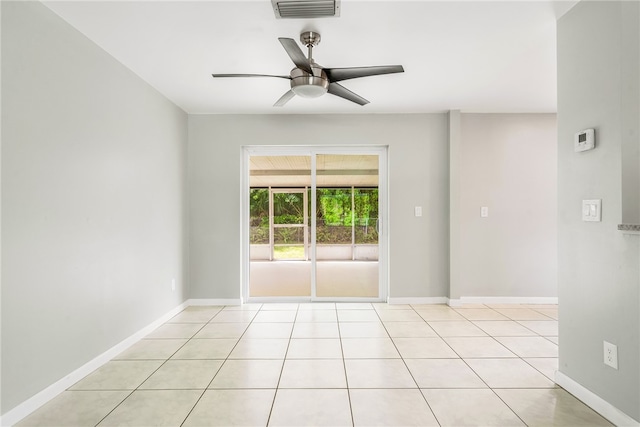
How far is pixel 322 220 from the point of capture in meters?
4.39

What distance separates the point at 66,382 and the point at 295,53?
259 cm

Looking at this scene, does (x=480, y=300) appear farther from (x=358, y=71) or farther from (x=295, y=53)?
(x=295, y=53)

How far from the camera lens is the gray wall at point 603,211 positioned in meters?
1.68

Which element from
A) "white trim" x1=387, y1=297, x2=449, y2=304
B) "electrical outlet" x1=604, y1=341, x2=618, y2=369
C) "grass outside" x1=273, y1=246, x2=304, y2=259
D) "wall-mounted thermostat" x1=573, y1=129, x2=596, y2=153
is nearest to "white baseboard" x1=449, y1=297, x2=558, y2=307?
"white trim" x1=387, y1=297, x2=449, y2=304

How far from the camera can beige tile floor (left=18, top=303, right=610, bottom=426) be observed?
186cm

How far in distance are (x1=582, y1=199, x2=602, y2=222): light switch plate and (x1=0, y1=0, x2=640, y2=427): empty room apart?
17mm

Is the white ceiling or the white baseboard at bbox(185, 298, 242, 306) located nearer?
the white ceiling

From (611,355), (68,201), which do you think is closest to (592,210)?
(611,355)

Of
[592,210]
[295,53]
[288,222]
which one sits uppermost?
[295,53]

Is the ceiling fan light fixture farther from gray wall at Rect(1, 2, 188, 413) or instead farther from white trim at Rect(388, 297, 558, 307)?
white trim at Rect(388, 297, 558, 307)

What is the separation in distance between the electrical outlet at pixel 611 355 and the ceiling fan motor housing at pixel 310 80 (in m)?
2.35

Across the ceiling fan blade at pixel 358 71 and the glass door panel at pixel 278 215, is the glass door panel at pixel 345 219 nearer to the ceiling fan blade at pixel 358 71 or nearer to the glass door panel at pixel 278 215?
the glass door panel at pixel 278 215

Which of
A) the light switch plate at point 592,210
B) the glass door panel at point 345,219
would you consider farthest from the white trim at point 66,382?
the light switch plate at point 592,210

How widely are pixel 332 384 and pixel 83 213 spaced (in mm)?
2074
